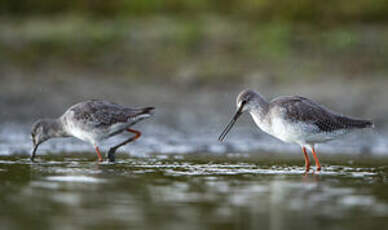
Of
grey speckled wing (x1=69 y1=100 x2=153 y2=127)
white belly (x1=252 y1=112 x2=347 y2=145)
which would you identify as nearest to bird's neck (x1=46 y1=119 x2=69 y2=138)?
grey speckled wing (x1=69 y1=100 x2=153 y2=127)

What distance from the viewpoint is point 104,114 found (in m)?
11.2

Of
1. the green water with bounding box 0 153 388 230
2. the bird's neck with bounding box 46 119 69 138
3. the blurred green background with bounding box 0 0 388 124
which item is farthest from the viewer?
the blurred green background with bounding box 0 0 388 124

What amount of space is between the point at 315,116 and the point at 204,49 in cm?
718

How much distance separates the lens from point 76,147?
13.2 meters

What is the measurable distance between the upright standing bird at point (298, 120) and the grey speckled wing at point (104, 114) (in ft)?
5.69

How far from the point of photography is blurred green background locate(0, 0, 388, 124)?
1603 centimetres

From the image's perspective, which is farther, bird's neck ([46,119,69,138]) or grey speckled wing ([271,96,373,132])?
bird's neck ([46,119,69,138])

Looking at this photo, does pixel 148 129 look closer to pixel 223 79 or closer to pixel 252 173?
pixel 223 79

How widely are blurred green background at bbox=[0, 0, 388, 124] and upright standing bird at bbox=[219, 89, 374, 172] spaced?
492cm

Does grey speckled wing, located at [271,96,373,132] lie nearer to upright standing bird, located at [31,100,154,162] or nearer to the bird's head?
the bird's head

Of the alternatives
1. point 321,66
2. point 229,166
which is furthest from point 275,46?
point 229,166

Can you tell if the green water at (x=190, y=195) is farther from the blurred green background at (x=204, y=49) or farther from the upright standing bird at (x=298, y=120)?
the blurred green background at (x=204, y=49)

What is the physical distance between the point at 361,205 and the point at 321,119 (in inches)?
131

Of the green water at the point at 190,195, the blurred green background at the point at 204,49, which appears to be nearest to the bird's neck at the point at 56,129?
the green water at the point at 190,195
